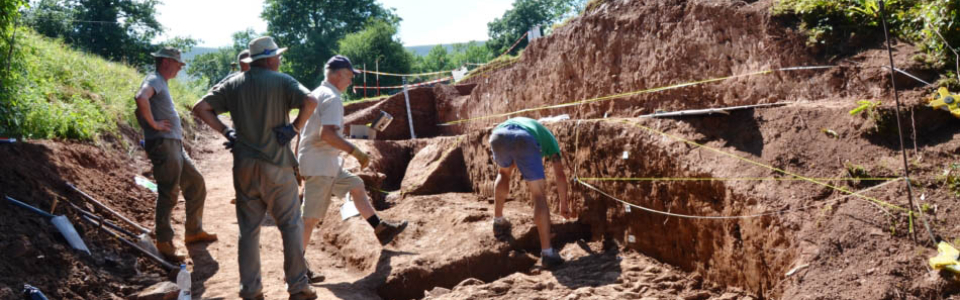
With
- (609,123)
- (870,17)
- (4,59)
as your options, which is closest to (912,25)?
(870,17)

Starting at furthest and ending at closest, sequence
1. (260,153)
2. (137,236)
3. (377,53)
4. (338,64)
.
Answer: (377,53)
(137,236)
(338,64)
(260,153)

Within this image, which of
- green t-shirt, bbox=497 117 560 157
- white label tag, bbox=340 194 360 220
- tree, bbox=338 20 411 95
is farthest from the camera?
tree, bbox=338 20 411 95

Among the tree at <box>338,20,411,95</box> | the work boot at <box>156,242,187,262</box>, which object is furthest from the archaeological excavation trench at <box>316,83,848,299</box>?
the tree at <box>338,20,411,95</box>

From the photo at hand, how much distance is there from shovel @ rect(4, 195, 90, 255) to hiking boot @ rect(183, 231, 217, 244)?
100cm

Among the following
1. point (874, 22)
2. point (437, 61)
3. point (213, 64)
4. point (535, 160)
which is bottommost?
point (535, 160)

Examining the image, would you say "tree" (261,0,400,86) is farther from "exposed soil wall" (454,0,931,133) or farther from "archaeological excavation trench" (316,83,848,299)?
"archaeological excavation trench" (316,83,848,299)

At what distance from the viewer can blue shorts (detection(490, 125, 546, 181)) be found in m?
5.02

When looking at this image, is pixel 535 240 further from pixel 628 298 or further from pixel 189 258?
pixel 189 258

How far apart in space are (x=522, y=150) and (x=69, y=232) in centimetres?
336

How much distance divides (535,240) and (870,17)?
295 cm

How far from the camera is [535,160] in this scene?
5.04m

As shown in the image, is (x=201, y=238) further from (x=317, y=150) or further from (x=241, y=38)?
(x=241, y=38)

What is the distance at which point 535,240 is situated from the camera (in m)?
5.44

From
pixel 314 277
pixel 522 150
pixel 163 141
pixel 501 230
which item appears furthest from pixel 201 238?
pixel 522 150
